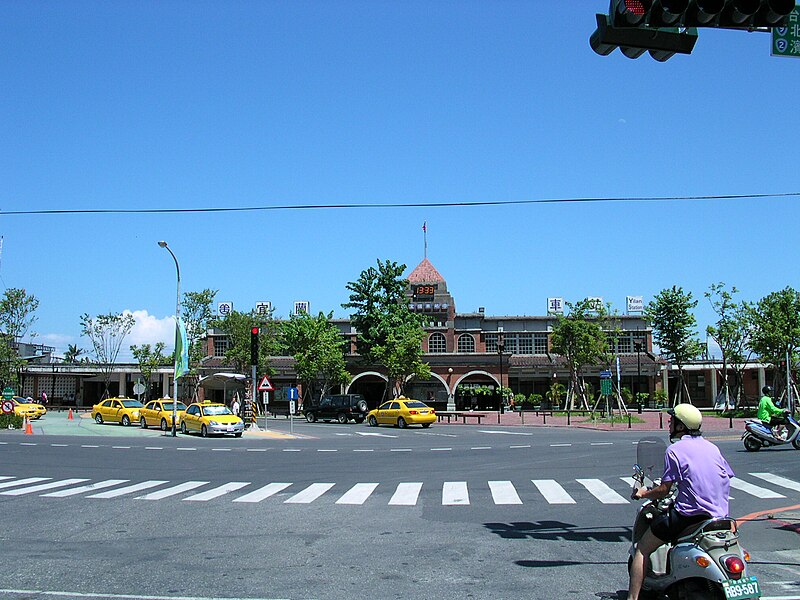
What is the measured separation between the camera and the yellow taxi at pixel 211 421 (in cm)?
3425

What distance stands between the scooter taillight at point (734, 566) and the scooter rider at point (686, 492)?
0.38m

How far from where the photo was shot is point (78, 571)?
8.12 m

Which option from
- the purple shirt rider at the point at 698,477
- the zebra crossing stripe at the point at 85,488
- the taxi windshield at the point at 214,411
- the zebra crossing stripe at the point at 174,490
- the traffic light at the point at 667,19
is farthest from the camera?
the taxi windshield at the point at 214,411

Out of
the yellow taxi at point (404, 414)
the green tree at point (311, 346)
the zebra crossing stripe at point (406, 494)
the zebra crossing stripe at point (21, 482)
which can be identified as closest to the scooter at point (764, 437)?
the zebra crossing stripe at point (406, 494)

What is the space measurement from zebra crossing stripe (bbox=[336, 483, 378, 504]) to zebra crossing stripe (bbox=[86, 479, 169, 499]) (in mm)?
4156

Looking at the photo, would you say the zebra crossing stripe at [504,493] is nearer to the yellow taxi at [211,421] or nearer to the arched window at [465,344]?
the yellow taxi at [211,421]

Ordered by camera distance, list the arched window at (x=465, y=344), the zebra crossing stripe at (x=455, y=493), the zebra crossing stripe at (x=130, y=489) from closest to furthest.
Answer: the zebra crossing stripe at (x=455, y=493) < the zebra crossing stripe at (x=130, y=489) < the arched window at (x=465, y=344)


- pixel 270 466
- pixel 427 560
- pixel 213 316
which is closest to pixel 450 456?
pixel 270 466

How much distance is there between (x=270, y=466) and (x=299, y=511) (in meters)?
8.08

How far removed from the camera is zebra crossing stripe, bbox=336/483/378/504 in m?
13.5

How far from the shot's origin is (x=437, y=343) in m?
73.6

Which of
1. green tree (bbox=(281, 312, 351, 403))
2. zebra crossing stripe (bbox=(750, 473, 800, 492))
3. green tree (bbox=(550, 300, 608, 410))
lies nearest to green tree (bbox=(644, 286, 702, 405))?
green tree (bbox=(550, 300, 608, 410))

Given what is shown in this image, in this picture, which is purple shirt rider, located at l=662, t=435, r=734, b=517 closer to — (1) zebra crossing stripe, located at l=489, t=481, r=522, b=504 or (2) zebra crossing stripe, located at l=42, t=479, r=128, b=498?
(1) zebra crossing stripe, located at l=489, t=481, r=522, b=504

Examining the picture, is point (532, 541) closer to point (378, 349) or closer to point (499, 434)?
point (499, 434)
